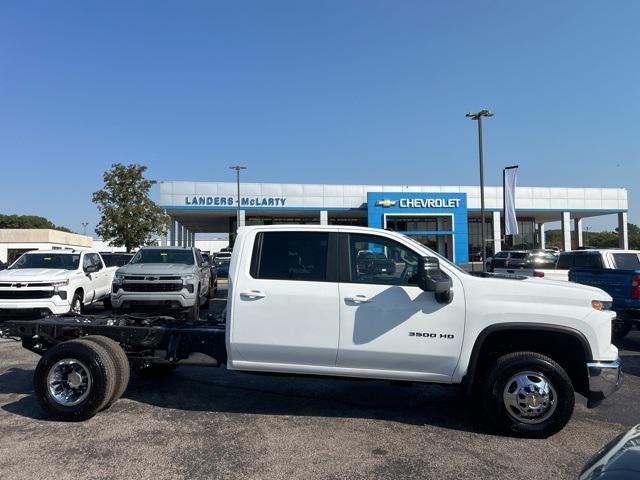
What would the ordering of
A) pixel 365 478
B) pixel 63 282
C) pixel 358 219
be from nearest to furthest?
pixel 365 478, pixel 63 282, pixel 358 219

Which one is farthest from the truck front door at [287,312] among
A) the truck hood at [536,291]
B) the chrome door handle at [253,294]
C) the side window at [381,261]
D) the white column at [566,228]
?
the white column at [566,228]

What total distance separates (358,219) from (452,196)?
33.6 feet

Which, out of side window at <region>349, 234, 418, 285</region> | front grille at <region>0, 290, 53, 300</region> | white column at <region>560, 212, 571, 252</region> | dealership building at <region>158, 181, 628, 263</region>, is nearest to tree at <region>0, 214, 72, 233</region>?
dealership building at <region>158, 181, 628, 263</region>

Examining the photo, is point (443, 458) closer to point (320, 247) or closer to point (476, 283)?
point (476, 283)

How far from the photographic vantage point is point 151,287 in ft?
35.4

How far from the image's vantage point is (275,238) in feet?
18.0

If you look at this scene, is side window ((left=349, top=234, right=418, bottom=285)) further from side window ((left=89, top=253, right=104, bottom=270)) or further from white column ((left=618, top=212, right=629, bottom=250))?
white column ((left=618, top=212, right=629, bottom=250))

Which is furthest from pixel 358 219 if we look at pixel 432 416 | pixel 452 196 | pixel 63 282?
pixel 432 416

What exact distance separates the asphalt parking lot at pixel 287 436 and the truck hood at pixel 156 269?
164 inches

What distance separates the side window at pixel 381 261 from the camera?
5.15 metres

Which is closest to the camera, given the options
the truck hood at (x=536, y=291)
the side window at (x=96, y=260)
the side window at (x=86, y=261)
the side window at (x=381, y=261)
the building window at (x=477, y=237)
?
the truck hood at (x=536, y=291)

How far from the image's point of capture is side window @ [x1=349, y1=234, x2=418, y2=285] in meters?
5.15

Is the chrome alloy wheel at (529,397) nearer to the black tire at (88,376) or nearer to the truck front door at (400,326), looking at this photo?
the truck front door at (400,326)

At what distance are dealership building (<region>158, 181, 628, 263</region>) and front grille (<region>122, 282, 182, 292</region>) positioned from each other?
105 ft
